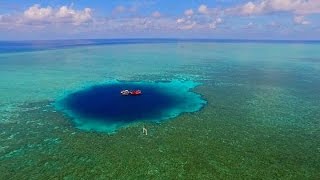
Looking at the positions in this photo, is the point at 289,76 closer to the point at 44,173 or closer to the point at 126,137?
the point at 126,137

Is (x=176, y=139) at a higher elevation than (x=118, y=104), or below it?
below

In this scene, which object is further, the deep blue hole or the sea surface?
the deep blue hole

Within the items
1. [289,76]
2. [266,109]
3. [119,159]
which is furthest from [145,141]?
[289,76]

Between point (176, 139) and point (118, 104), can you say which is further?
point (118, 104)

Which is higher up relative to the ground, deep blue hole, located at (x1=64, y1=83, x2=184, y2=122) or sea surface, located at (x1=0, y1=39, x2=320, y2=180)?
deep blue hole, located at (x1=64, y1=83, x2=184, y2=122)

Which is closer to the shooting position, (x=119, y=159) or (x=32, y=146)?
(x=119, y=159)

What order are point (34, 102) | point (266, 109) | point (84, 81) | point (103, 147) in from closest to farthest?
point (103, 147) → point (266, 109) → point (34, 102) → point (84, 81)

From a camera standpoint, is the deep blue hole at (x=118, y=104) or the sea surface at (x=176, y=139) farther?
the deep blue hole at (x=118, y=104)

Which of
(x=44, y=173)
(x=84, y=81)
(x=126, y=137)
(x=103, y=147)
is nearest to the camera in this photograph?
(x=44, y=173)
